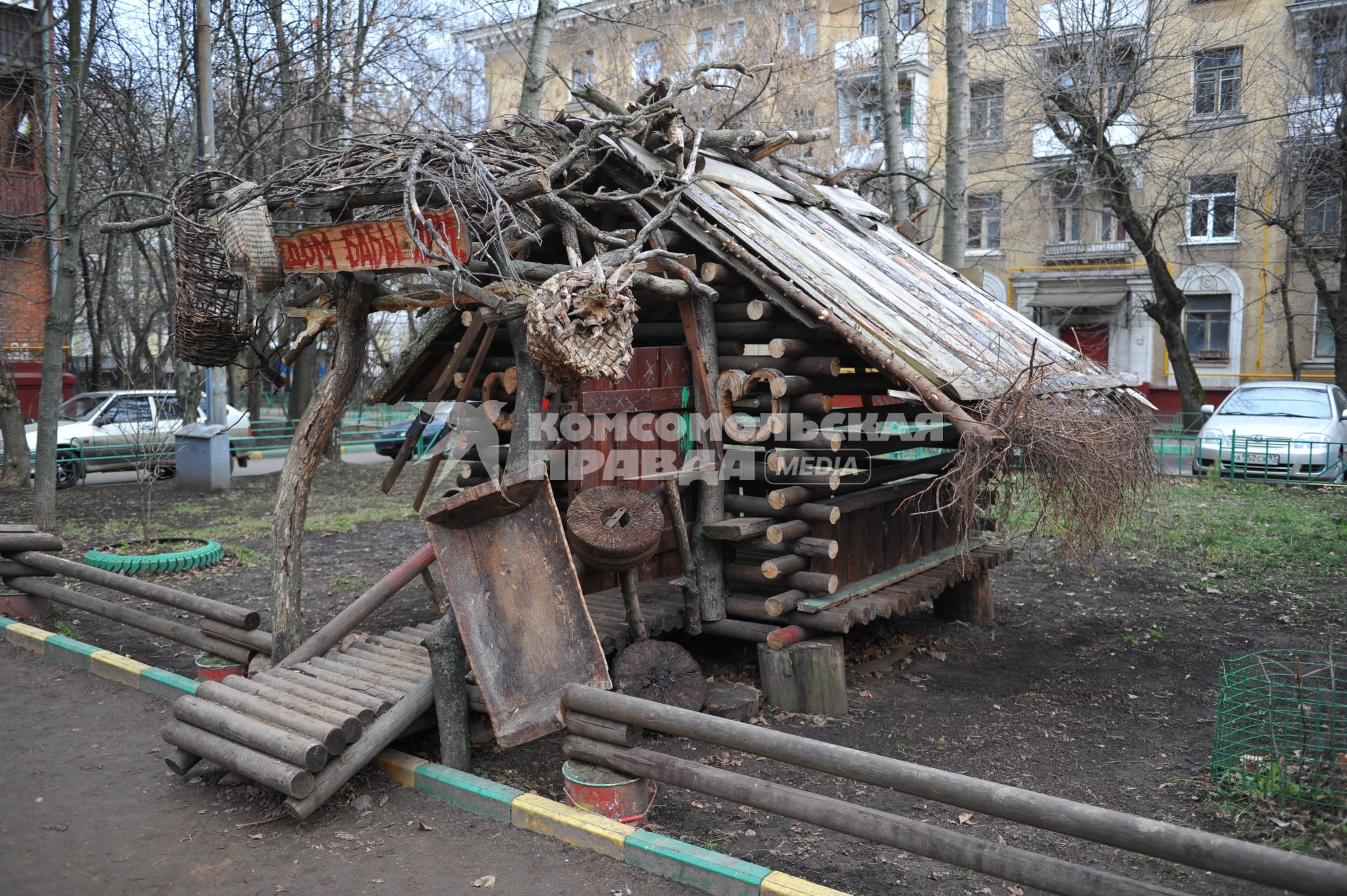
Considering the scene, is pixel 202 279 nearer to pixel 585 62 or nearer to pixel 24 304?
pixel 585 62

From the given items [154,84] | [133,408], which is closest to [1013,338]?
[154,84]

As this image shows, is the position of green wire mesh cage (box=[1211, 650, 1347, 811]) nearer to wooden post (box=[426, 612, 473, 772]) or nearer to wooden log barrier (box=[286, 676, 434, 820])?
wooden post (box=[426, 612, 473, 772])

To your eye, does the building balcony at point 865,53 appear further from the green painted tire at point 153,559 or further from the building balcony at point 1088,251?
the green painted tire at point 153,559

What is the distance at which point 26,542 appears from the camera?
8617mm

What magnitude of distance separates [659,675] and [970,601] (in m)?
3.87

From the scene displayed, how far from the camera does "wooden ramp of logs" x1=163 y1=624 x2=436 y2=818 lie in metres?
4.86

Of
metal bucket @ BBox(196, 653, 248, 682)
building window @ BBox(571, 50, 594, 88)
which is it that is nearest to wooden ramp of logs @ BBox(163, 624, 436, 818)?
metal bucket @ BBox(196, 653, 248, 682)

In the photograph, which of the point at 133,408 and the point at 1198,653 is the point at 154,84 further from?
the point at 1198,653

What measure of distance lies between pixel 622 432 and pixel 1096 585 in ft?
19.1

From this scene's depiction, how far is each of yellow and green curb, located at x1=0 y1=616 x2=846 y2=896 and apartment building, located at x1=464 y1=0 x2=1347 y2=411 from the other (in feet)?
33.5

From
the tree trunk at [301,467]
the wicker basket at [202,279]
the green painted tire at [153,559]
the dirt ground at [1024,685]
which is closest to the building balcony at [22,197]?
the dirt ground at [1024,685]

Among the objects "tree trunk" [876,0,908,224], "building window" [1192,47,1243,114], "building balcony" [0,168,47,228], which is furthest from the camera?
"building window" [1192,47,1243,114]

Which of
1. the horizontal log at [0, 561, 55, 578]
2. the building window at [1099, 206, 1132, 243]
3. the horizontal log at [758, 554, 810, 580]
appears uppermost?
the building window at [1099, 206, 1132, 243]

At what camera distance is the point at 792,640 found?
6.65m
